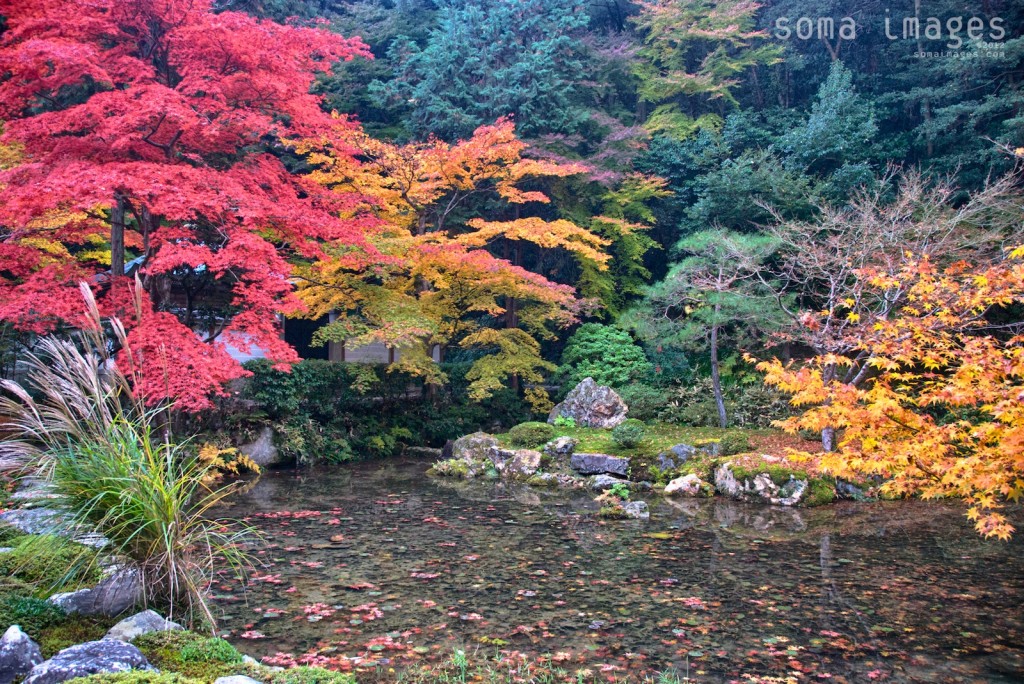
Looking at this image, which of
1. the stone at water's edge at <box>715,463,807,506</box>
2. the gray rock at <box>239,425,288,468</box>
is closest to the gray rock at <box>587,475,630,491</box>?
the stone at water's edge at <box>715,463,807,506</box>

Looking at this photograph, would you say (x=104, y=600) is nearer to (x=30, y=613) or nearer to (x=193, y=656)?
(x=30, y=613)

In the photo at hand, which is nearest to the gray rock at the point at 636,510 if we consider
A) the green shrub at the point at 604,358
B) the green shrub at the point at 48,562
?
the green shrub at the point at 604,358

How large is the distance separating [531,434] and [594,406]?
6.16 feet

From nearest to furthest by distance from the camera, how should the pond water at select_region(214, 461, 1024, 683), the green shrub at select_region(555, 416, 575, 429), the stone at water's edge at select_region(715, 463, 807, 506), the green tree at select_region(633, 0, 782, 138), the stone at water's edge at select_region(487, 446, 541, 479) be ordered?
the pond water at select_region(214, 461, 1024, 683) → the stone at water's edge at select_region(715, 463, 807, 506) → the stone at water's edge at select_region(487, 446, 541, 479) → the green shrub at select_region(555, 416, 575, 429) → the green tree at select_region(633, 0, 782, 138)

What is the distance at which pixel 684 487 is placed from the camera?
1061 cm

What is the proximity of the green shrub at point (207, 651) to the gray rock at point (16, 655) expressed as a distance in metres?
0.71

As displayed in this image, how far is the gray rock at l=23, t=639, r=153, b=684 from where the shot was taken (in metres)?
3.13

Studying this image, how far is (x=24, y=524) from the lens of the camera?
18.7 feet

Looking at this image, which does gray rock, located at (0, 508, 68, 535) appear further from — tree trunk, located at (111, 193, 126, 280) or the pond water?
tree trunk, located at (111, 193, 126, 280)

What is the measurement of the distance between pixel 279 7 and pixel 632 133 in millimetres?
10437

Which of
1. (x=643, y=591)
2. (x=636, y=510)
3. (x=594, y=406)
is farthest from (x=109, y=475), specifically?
(x=594, y=406)

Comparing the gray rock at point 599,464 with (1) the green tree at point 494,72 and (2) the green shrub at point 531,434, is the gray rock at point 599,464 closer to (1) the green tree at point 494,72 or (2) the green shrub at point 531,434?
(2) the green shrub at point 531,434

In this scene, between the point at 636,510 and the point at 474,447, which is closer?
the point at 636,510

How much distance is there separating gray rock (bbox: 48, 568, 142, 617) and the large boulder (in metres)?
10.4
